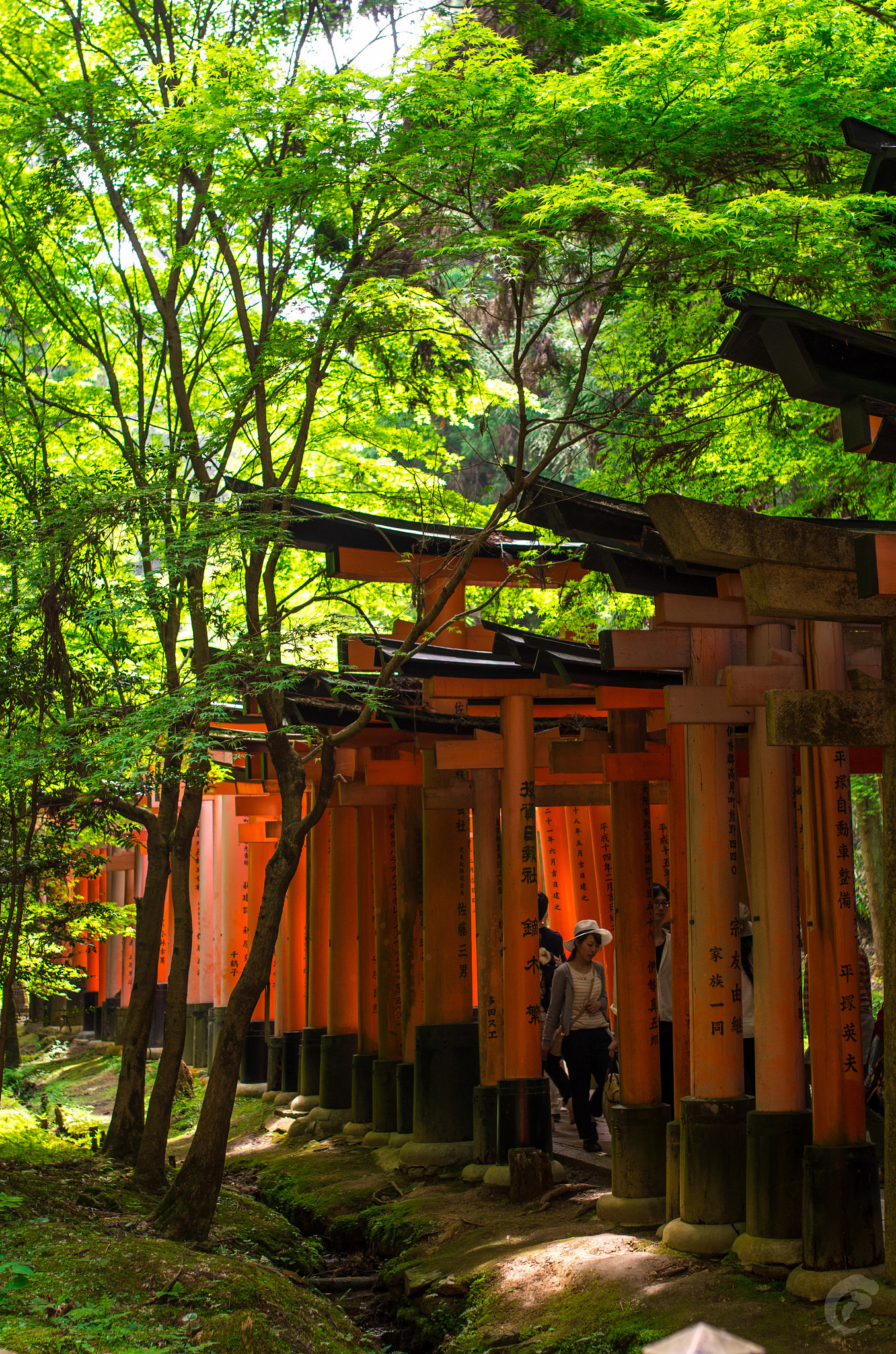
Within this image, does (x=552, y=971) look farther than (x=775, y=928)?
Yes

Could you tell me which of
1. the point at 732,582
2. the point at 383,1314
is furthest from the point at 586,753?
the point at 383,1314

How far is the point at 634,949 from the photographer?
8.27 metres

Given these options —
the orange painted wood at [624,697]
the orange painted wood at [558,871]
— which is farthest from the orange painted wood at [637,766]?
the orange painted wood at [558,871]

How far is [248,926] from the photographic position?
1664cm

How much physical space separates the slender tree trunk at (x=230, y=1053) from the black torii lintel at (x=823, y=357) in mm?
4069

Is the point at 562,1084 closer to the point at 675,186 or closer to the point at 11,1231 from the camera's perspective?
the point at 11,1231

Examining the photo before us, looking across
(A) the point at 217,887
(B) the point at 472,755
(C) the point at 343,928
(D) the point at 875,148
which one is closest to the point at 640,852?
(B) the point at 472,755

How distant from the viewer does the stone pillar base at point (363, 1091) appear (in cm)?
1220

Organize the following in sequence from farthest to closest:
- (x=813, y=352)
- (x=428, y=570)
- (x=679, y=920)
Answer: (x=428, y=570)
(x=679, y=920)
(x=813, y=352)

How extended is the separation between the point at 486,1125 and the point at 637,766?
10.4 feet

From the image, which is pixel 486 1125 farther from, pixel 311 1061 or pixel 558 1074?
pixel 311 1061

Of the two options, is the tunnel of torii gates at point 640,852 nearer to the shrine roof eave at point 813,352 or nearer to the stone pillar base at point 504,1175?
the stone pillar base at point 504,1175

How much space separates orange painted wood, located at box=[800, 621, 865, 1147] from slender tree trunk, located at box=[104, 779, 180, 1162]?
17.6 ft

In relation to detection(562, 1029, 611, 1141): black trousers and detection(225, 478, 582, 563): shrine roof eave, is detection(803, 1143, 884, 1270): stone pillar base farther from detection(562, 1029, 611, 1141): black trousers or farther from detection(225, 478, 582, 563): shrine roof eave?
detection(225, 478, 582, 563): shrine roof eave
